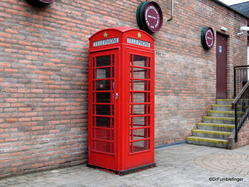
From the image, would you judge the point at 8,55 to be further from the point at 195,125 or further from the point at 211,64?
the point at 211,64

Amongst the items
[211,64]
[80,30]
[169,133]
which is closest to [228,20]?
[211,64]

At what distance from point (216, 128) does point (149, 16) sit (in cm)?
401

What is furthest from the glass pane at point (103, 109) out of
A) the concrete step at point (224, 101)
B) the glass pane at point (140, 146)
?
the concrete step at point (224, 101)

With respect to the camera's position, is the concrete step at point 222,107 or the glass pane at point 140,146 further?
the concrete step at point 222,107

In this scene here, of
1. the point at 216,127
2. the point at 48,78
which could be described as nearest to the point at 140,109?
the point at 48,78

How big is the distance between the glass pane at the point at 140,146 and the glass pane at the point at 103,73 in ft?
4.54

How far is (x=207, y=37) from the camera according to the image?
9711 millimetres

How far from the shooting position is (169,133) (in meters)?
8.31

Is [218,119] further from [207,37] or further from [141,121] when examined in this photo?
[141,121]

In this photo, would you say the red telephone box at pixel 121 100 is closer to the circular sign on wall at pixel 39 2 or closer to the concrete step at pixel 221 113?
the circular sign on wall at pixel 39 2

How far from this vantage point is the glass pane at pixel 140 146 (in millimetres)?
5427

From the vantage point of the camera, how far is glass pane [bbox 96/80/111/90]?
17.6ft

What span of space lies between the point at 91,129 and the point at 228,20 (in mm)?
8060

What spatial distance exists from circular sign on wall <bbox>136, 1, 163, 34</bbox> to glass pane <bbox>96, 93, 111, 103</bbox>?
2.75 meters
